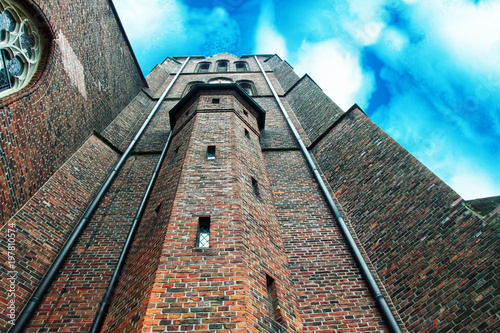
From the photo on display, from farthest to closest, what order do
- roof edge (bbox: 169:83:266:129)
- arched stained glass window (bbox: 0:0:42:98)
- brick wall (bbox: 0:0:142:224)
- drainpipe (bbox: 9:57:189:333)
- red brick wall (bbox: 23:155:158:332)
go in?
roof edge (bbox: 169:83:266:129)
arched stained glass window (bbox: 0:0:42:98)
brick wall (bbox: 0:0:142:224)
red brick wall (bbox: 23:155:158:332)
drainpipe (bbox: 9:57:189:333)

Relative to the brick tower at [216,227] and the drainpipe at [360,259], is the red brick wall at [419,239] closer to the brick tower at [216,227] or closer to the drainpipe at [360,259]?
the brick tower at [216,227]

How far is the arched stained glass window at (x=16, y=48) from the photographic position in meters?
5.98

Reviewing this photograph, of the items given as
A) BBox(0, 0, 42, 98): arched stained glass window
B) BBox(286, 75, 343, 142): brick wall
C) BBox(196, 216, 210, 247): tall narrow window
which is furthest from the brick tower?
BBox(286, 75, 343, 142): brick wall

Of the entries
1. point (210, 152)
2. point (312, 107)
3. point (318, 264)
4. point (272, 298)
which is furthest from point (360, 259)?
point (312, 107)

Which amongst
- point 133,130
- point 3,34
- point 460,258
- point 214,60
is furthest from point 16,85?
point 214,60

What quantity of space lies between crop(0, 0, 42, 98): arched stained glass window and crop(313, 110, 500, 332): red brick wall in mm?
7993

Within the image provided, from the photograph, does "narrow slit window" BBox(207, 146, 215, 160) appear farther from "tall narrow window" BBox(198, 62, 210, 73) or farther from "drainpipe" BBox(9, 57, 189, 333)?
"tall narrow window" BBox(198, 62, 210, 73)

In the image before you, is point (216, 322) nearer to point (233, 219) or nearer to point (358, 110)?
point (233, 219)

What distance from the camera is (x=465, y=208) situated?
511 centimetres

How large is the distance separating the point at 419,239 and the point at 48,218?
750 centimetres

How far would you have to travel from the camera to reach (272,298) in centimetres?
457

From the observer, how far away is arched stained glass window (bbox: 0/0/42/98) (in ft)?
19.6

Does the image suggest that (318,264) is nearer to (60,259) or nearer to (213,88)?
(60,259)

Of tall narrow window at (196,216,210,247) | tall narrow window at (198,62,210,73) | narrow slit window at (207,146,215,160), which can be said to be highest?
tall narrow window at (198,62,210,73)
